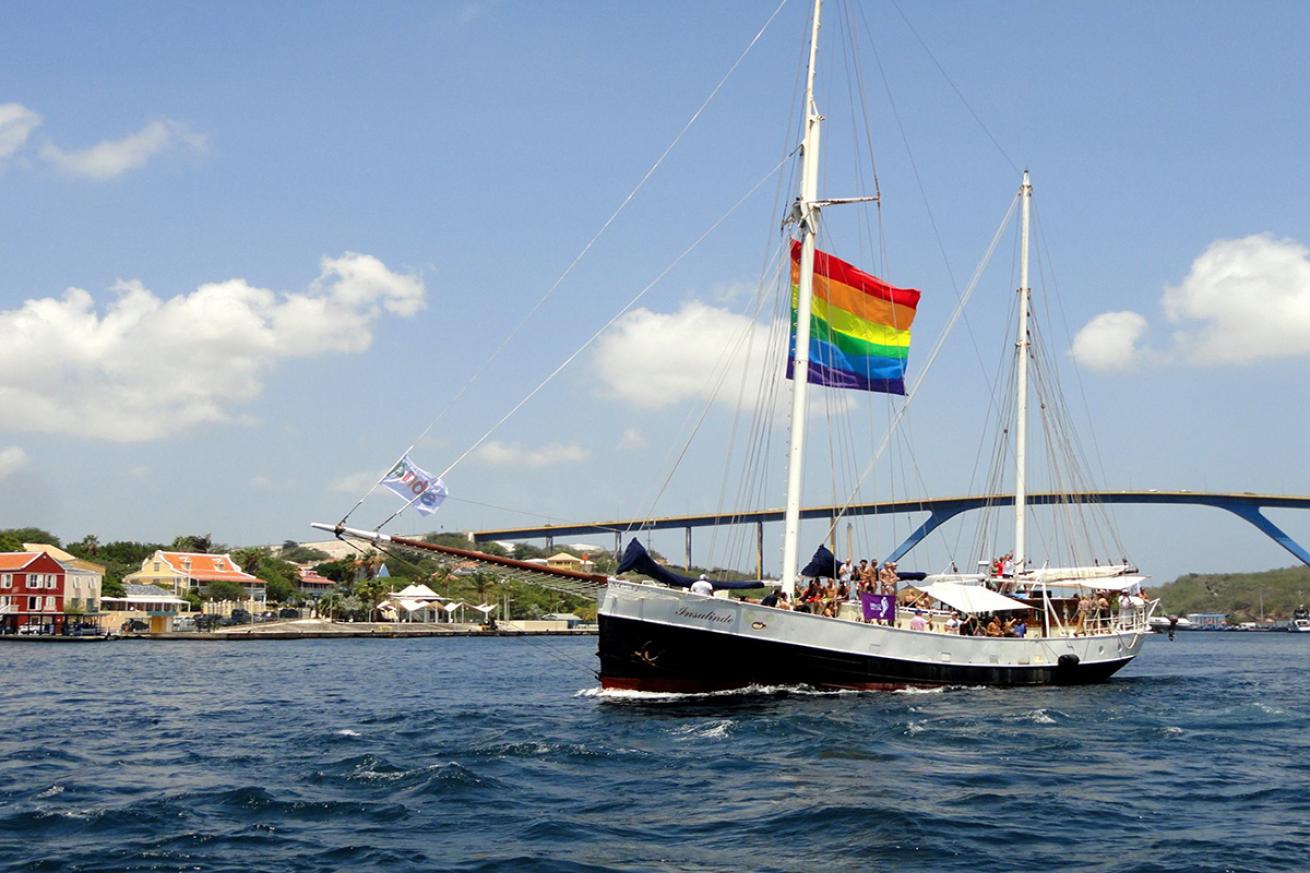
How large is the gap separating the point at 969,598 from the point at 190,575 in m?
95.2

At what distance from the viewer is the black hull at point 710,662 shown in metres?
28.3

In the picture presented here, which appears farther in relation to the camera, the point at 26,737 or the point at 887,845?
the point at 26,737

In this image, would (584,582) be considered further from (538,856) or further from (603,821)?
(538,856)

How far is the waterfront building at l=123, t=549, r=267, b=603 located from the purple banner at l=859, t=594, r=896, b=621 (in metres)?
92.8

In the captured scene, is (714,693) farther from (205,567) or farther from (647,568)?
(205,567)

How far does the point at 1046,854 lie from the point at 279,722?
17.8 m

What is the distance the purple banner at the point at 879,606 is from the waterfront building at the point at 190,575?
9282 cm

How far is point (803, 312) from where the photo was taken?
32.7 metres

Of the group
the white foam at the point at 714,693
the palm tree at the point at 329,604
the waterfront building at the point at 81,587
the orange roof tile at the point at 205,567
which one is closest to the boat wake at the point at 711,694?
the white foam at the point at 714,693

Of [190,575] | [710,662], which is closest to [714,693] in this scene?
[710,662]

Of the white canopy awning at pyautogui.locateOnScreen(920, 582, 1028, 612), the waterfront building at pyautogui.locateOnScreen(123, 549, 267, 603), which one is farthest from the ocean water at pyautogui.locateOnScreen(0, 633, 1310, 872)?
the waterfront building at pyautogui.locateOnScreen(123, 549, 267, 603)

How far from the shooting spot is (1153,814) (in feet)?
52.4

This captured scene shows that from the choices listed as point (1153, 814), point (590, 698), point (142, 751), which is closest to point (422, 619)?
point (590, 698)

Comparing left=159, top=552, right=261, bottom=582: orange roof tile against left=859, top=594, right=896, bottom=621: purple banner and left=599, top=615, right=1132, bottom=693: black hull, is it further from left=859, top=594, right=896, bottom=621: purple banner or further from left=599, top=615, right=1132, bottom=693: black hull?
left=859, top=594, right=896, bottom=621: purple banner
